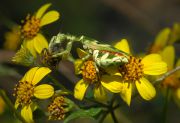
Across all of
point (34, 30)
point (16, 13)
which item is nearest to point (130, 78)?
point (34, 30)

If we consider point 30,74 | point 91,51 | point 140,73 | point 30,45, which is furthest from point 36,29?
point 140,73

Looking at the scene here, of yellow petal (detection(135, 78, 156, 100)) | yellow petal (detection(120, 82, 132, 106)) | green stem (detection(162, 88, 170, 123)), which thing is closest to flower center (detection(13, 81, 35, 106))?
yellow petal (detection(120, 82, 132, 106))

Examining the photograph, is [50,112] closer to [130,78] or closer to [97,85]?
[97,85]

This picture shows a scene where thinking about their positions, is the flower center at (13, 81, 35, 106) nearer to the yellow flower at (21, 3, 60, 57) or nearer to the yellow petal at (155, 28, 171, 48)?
the yellow flower at (21, 3, 60, 57)

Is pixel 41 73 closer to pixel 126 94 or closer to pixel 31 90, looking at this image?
pixel 31 90

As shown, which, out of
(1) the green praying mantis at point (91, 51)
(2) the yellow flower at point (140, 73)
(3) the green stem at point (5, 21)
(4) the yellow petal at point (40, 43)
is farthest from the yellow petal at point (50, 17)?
(3) the green stem at point (5, 21)

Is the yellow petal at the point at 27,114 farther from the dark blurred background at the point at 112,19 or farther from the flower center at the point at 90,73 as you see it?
the dark blurred background at the point at 112,19
